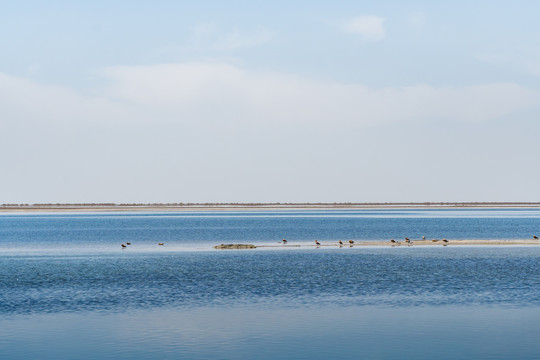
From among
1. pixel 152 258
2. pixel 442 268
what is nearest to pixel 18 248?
pixel 152 258

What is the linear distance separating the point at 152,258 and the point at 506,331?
3692 centimetres

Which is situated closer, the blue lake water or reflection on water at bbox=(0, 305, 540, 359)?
reflection on water at bbox=(0, 305, 540, 359)

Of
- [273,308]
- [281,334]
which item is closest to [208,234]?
[273,308]

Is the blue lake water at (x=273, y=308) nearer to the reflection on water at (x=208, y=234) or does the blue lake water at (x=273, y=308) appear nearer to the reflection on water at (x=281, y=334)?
the reflection on water at (x=281, y=334)

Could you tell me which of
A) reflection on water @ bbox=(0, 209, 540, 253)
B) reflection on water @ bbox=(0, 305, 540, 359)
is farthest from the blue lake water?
reflection on water @ bbox=(0, 209, 540, 253)

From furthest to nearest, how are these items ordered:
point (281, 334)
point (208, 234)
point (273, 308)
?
point (208, 234) < point (273, 308) < point (281, 334)

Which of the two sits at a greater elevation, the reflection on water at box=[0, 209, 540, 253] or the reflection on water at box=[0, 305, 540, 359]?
the reflection on water at box=[0, 209, 540, 253]

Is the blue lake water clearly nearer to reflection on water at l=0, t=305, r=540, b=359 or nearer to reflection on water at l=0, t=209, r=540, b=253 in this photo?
reflection on water at l=0, t=305, r=540, b=359

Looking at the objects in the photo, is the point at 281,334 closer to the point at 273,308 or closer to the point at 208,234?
the point at 273,308

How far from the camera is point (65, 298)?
33.4 metres

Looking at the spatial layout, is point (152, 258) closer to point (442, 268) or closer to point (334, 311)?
point (442, 268)

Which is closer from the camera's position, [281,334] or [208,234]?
[281,334]

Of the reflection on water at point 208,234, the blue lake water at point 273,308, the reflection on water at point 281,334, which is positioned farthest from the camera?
the reflection on water at point 208,234

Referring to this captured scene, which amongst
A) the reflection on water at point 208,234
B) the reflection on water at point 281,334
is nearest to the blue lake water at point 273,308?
the reflection on water at point 281,334
